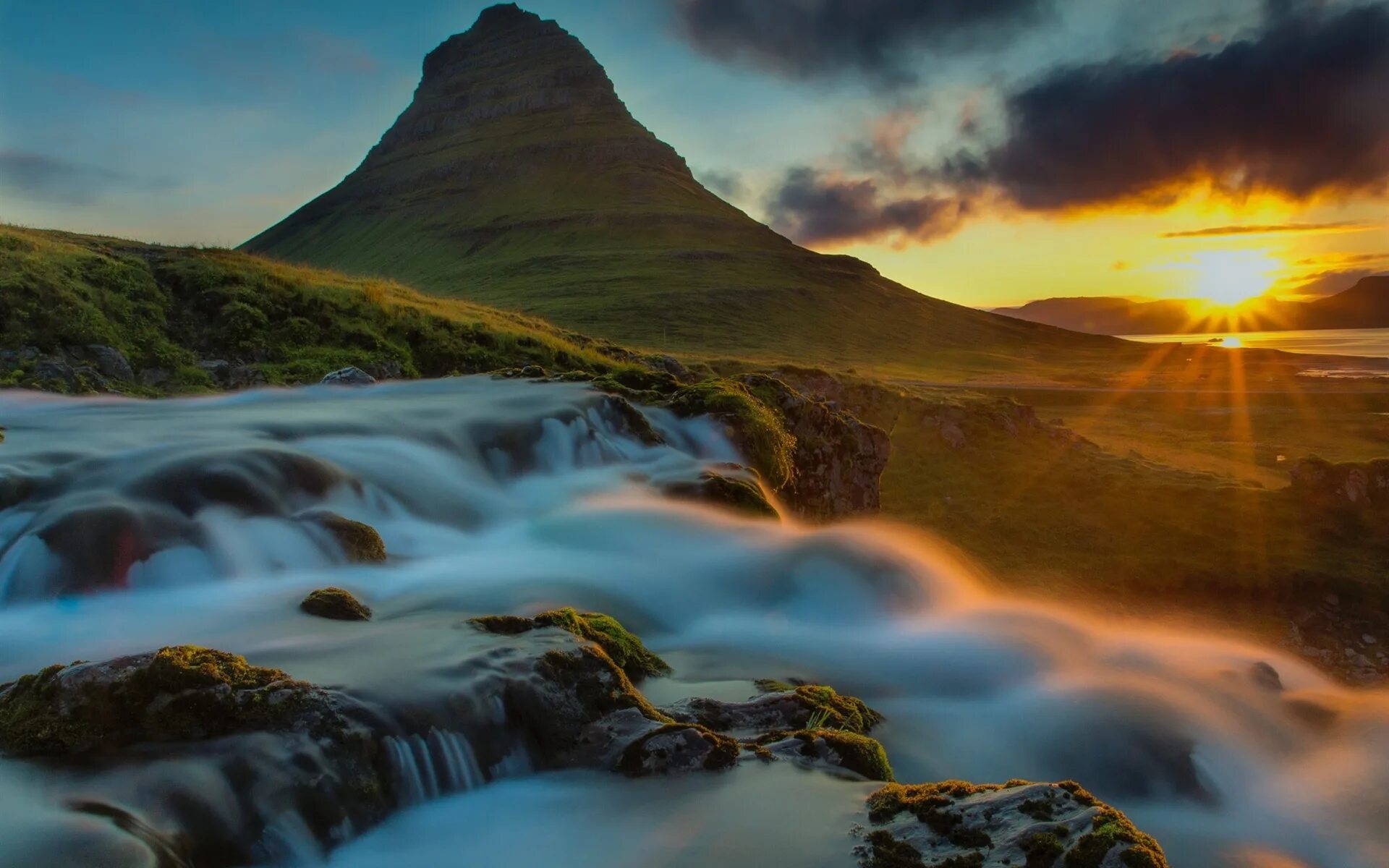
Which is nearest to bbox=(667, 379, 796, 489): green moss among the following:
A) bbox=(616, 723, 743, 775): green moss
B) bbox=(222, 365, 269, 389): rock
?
bbox=(222, 365, 269, 389): rock

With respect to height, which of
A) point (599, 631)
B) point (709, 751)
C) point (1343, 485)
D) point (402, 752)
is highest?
point (599, 631)

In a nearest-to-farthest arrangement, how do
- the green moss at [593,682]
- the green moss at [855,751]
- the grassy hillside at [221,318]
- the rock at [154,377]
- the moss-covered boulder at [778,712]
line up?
the green moss at [855,751], the green moss at [593,682], the moss-covered boulder at [778,712], the rock at [154,377], the grassy hillside at [221,318]

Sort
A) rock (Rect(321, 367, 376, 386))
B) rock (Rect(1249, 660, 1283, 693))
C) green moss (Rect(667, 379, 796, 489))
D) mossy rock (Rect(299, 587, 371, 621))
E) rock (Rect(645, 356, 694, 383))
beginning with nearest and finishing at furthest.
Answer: mossy rock (Rect(299, 587, 371, 621))
rock (Rect(1249, 660, 1283, 693))
green moss (Rect(667, 379, 796, 489))
rock (Rect(321, 367, 376, 386))
rock (Rect(645, 356, 694, 383))

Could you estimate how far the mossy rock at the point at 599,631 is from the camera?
708cm

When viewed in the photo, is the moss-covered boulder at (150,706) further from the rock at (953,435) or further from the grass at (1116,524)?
the rock at (953,435)

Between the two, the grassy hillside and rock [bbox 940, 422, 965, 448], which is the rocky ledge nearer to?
the grassy hillside

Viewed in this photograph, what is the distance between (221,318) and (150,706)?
19649 millimetres

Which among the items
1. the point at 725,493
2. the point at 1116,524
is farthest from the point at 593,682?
the point at 1116,524

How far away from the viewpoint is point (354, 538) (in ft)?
33.3

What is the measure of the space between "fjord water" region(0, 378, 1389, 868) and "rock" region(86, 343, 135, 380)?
5.40 meters

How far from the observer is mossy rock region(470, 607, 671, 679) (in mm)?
7078

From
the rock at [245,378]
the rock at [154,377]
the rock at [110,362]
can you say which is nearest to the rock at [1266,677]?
the rock at [245,378]

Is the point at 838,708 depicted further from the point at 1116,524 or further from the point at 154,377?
the point at 1116,524

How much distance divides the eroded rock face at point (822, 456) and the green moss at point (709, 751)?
43.2ft
